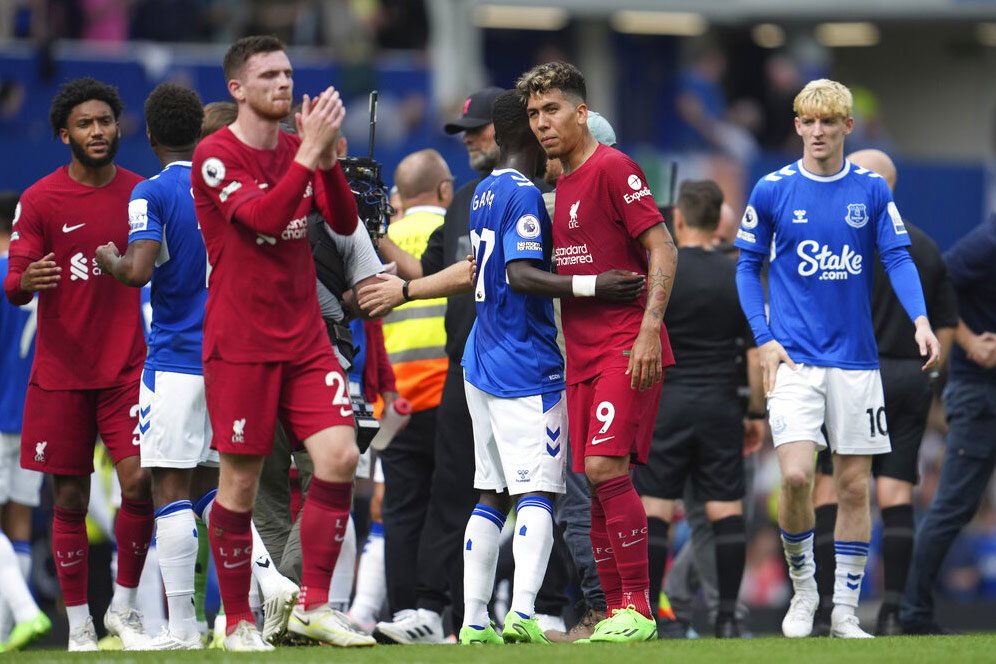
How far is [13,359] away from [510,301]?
4041mm

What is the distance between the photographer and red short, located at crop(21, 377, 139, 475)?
326 inches

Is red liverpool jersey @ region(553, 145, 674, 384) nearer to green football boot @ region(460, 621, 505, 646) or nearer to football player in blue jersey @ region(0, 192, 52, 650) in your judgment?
green football boot @ region(460, 621, 505, 646)

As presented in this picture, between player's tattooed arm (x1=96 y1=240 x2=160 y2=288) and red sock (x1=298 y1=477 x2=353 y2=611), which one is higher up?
player's tattooed arm (x1=96 y1=240 x2=160 y2=288)

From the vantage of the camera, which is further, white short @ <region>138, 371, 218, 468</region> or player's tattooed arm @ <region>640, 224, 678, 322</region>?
white short @ <region>138, 371, 218, 468</region>

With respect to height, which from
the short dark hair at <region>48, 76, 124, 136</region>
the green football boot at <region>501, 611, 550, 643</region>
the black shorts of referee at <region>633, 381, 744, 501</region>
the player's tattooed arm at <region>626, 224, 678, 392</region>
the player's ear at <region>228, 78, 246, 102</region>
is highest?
the short dark hair at <region>48, 76, 124, 136</region>

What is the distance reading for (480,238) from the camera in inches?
305

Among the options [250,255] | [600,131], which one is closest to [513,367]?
[250,255]

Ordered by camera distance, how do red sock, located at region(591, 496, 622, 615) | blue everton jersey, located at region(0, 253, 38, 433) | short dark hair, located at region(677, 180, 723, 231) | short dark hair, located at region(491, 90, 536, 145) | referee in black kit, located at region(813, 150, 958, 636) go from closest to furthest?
red sock, located at region(591, 496, 622, 615), short dark hair, located at region(491, 90, 536, 145), referee in black kit, located at region(813, 150, 958, 636), short dark hair, located at region(677, 180, 723, 231), blue everton jersey, located at region(0, 253, 38, 433)

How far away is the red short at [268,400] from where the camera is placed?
6891 mm

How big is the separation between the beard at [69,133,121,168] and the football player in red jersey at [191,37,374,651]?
62.4 inches

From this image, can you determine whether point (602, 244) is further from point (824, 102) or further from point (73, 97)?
point (73, 97)

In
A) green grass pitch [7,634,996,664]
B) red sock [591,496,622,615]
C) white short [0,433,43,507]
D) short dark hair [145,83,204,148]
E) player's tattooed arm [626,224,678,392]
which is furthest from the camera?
white short [0,433,43,507]

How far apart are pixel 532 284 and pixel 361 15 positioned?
12913mm

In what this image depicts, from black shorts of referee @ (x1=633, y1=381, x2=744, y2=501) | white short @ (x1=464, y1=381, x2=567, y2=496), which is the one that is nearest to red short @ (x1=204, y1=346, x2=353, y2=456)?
white short @ (x1=464, y1=381, x2=567, y2=496)
